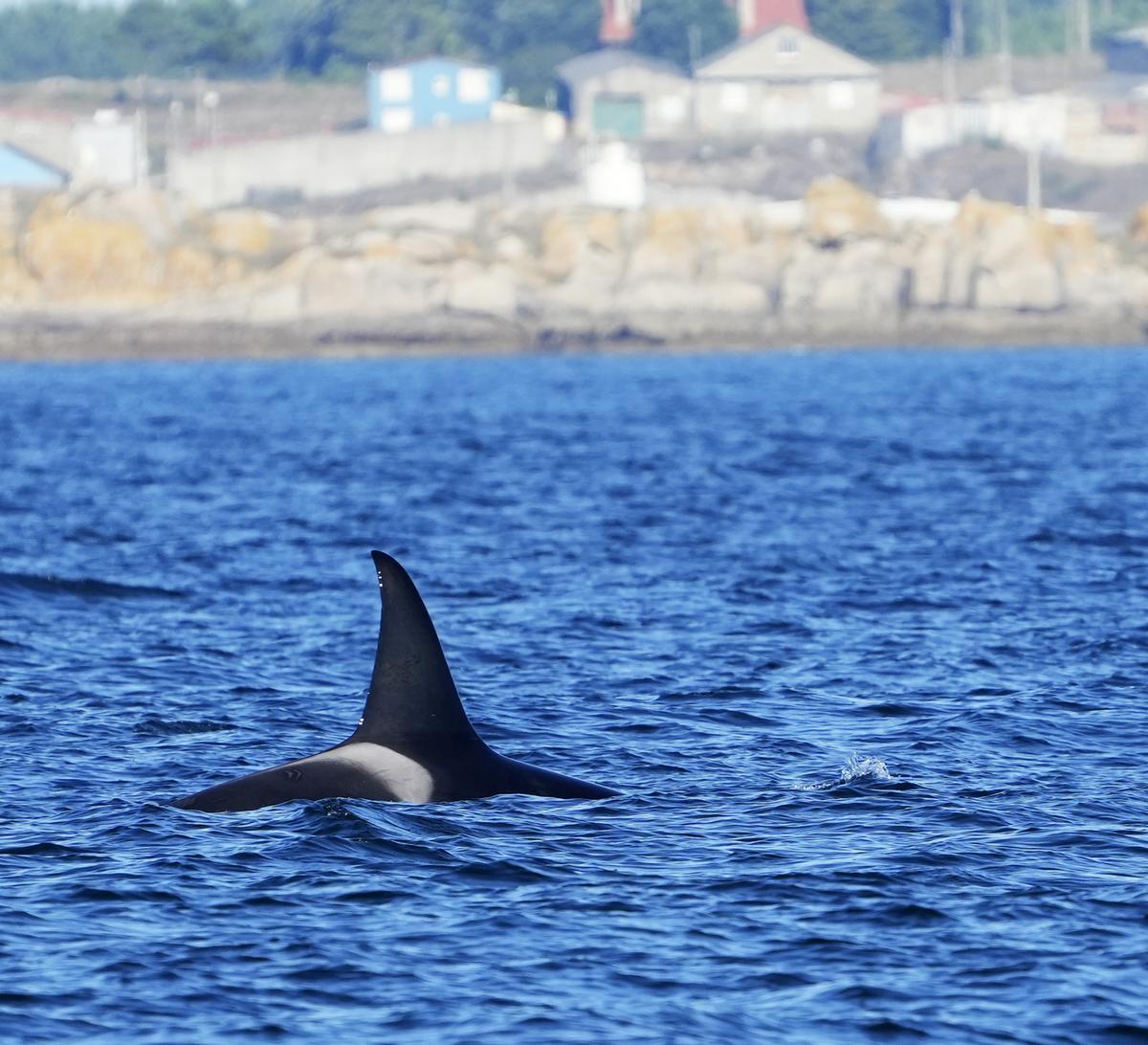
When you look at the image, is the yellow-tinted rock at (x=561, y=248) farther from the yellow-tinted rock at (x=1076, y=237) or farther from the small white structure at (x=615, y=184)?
the yellow-tinted rock at (x=1076, y=237)

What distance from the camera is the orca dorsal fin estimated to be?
13.4 metres

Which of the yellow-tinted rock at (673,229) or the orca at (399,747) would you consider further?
the yellow-tinted rock at (673,229)

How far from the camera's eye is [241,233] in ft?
338

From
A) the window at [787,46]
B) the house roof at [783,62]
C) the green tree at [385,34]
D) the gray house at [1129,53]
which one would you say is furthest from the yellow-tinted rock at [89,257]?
the gray house at [1129,53]

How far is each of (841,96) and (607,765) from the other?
128 meters

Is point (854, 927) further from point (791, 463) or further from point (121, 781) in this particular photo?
point (791, 463)

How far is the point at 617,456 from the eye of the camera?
49.9 metres

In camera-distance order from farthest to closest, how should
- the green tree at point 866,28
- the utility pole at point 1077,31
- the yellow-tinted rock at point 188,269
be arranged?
the utility pole at point 1077,31 < the green tree at point 866,28 < the yellow-tinted rock at point 188,269

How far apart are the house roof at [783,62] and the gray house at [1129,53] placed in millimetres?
26967

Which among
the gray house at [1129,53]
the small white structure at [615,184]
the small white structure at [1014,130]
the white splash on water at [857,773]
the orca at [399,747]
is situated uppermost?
the gray house at [1129,53]

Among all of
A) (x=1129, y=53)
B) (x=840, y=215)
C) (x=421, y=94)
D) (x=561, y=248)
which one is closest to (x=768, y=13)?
(x=1129, y=53)

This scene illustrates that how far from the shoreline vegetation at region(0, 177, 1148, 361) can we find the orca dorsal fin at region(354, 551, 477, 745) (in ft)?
282

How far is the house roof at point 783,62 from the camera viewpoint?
454 ft

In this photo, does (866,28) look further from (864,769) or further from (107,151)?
(864,769)
